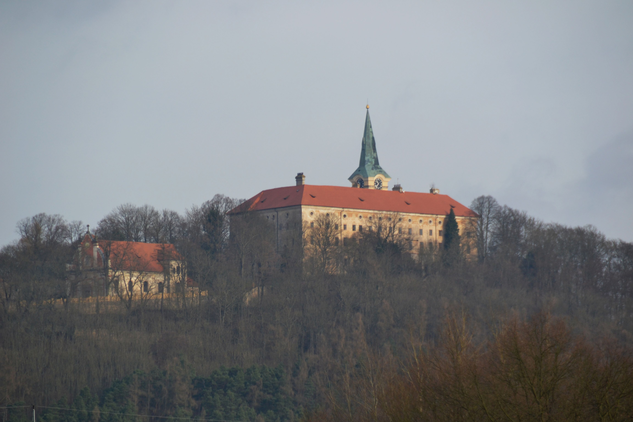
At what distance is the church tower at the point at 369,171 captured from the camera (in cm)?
10762

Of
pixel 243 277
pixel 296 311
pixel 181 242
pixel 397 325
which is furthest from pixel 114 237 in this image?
pixel 397 325

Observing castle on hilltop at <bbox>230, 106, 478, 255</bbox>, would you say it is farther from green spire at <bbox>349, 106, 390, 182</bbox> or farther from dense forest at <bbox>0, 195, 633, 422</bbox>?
green spire at <bbox>349, 106, 390, 182</bbox>

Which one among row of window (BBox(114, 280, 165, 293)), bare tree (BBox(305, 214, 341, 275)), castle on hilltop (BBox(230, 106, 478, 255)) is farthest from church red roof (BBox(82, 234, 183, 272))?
bare tree (BBox(305, 214, 341, 275))

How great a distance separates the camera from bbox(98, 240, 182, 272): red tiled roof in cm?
7694

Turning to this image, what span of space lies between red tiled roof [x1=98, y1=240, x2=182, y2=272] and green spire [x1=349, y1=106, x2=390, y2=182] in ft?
108

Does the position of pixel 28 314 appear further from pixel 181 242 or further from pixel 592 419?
pixel 592 419

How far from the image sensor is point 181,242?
81.2 m

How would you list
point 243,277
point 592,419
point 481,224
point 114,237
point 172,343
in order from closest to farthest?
1. point 592,419
2. point 172,343
3. point 243,277
4. point 114,237
5. point 481,224

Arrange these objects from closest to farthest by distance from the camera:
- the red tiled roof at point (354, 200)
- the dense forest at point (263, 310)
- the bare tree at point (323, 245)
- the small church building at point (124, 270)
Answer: the dense forest at point (263, 310), the small church building at point (124, 270), the bare tree at point (323, 245), the red tiled roof at point (354, 200)

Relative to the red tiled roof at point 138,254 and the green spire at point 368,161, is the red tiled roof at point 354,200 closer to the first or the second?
the green spire at point 368,161

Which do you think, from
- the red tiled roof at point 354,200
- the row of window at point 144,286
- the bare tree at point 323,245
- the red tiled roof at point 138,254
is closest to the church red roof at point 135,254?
the red tiled roof at point 138,254

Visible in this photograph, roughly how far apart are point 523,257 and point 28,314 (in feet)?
157

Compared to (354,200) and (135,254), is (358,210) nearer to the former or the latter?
(354,200)

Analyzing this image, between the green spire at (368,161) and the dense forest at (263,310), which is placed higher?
the green spire at (368,161)
